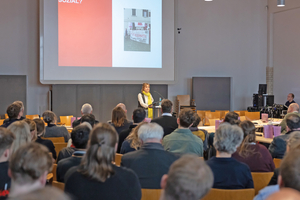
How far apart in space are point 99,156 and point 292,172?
1.10m

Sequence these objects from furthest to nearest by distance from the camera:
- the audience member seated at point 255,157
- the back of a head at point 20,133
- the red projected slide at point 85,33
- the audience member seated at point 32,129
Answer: the red projected slide at point 85,33, the audience member seated at point 32,129, the audience member seated at point 255,157, the back of a head at point 20,133

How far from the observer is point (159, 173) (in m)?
2.58

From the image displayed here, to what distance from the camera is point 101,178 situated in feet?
6.15

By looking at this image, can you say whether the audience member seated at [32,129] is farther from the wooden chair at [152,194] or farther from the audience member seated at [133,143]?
the wooden chair at [152,194]

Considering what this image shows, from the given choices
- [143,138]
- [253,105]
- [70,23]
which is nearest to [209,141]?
[143,138]

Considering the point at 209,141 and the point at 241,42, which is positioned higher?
the point at 241,42

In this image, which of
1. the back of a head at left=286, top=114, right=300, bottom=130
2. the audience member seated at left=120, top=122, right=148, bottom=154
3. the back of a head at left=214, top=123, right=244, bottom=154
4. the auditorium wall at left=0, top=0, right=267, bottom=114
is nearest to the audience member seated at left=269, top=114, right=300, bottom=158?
the back of a head at left=286, top=114, right=300, bottom=130

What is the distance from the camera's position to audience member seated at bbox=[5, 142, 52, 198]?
1.50m

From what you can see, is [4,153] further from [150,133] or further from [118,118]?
[118,118]

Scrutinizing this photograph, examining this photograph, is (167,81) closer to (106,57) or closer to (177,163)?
(106,57)

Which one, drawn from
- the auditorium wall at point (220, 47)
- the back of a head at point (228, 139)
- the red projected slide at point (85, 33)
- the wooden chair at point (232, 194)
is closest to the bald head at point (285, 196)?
the wooden chair at point (232, 194)

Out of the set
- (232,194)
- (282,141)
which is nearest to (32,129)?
(232,194)

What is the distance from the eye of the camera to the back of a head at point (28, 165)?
59.1 inches

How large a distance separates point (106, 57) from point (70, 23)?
150cm
